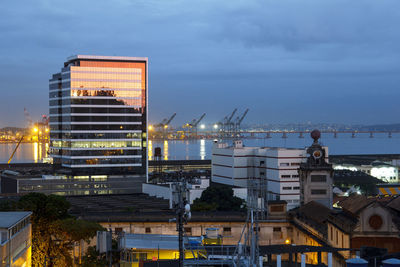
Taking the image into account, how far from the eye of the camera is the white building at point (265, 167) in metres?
102

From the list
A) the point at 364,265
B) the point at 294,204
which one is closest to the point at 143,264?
the point at 364,265

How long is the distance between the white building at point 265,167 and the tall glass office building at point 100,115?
45.8 feet

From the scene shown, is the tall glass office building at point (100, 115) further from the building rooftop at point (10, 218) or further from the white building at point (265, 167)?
the building rooftop at point (10, 218)

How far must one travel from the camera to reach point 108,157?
381 feet

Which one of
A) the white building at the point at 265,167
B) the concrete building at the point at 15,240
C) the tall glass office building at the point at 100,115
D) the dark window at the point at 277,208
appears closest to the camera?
the concrete building at the point at 15,240

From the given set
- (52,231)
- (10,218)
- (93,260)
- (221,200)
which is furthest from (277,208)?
(10,218)

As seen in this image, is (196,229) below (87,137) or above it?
below

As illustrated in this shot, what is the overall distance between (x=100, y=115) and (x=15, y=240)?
2885 inches

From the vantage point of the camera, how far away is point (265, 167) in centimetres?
10631

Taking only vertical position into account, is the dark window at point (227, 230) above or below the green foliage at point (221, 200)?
below

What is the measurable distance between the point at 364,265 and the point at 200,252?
11.4m

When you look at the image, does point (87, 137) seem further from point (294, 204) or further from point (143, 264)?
point (143, 264)

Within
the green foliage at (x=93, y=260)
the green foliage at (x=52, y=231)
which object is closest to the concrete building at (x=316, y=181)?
the green foliage at (x=52, y=231)

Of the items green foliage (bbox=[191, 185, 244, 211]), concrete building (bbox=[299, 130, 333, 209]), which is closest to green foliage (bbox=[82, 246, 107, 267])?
concrete building (bbox=[299, 130, 333, 209])
